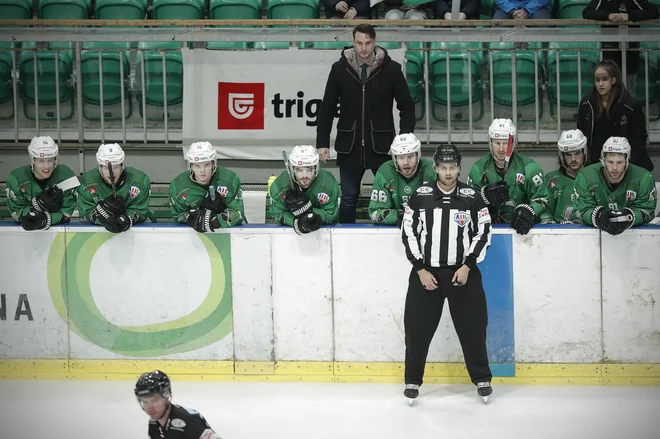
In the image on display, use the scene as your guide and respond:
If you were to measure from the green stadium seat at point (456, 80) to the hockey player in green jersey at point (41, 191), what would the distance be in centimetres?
363

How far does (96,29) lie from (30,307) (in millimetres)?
2960

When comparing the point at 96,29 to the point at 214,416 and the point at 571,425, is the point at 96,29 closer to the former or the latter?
the point at 214,416

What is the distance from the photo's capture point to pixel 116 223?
7211 millimetres

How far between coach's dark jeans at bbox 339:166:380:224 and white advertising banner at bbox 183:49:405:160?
138 centimetres

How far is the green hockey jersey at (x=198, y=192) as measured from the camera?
7.43 meters

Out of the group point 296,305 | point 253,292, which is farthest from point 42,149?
point 296,305

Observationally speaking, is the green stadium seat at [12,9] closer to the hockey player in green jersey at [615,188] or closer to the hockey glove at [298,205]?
the hockey glove at [298,205]

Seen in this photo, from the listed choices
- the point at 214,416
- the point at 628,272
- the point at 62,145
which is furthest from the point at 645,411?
the point at 62,145

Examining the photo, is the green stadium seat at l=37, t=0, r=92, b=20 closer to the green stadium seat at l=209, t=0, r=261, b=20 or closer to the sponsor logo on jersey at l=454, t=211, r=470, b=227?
the green stadium seat at l=209, t=0, r=261, b=20

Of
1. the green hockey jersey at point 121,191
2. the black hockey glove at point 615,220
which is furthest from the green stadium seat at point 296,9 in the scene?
the black hockey glove at point 615,220

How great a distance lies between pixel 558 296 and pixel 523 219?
0.63m

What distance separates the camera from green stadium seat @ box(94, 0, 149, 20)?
33.6 feet

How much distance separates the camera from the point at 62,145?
9.45 m

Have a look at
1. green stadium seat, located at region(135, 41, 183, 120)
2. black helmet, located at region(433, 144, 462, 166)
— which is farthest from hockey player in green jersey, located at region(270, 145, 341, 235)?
green stadium seat, located at region(135, 41, 183, 120)
